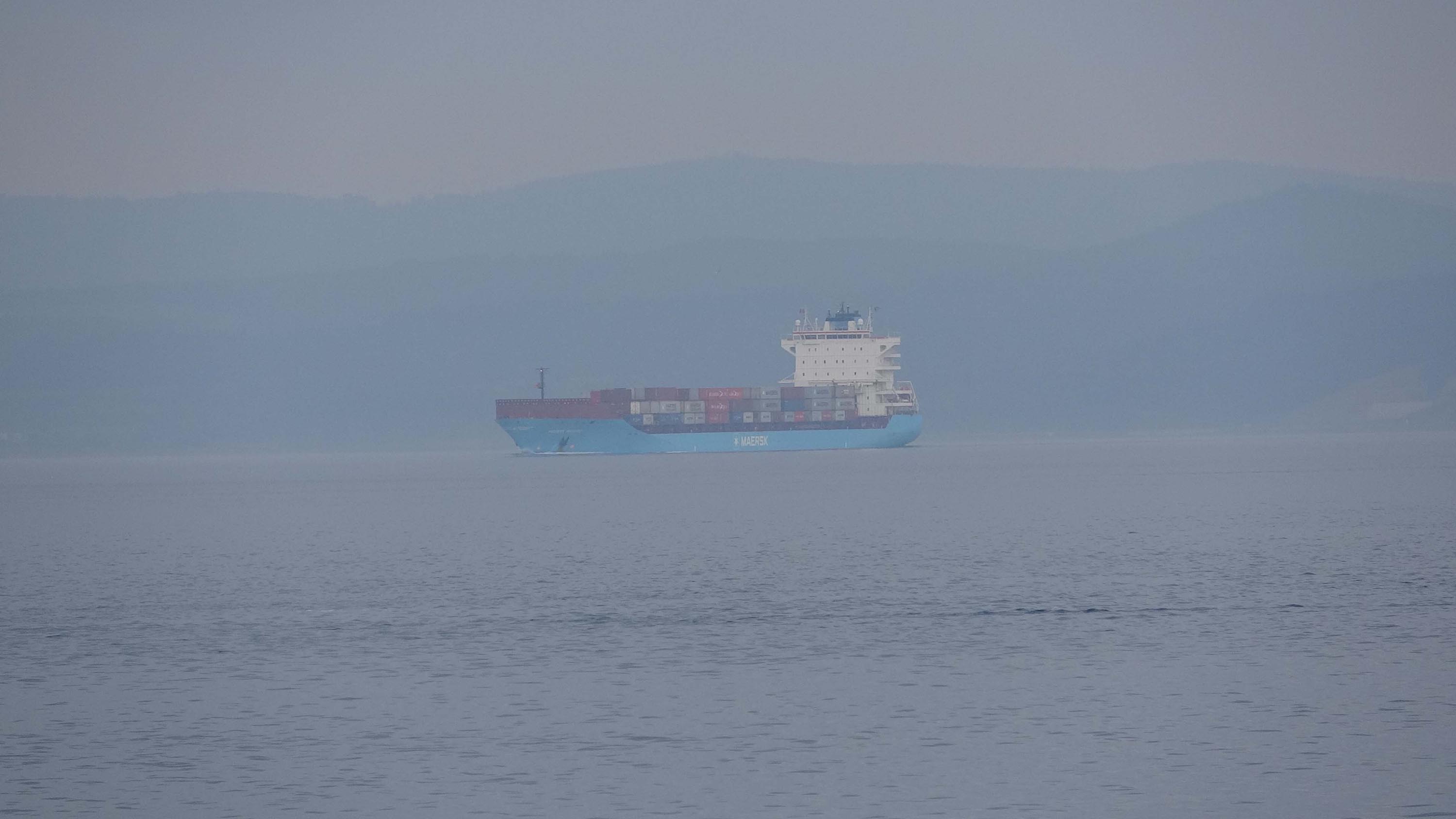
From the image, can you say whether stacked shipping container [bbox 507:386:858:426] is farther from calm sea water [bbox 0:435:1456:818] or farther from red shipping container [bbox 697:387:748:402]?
calm sea water [bbox 0:435:1456:818]

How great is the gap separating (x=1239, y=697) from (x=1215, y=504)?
181ft

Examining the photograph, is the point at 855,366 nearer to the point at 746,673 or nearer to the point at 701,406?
the point at 701,406

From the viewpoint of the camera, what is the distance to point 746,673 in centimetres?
2522

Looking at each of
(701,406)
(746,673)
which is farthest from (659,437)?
(746,673)

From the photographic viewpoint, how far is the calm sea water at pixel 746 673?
17.8 metres

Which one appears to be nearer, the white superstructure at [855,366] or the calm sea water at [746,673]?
the calm sea water at [746,673]

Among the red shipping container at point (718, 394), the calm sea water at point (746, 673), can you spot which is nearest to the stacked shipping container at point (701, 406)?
the red shipping container at point (718, 394)

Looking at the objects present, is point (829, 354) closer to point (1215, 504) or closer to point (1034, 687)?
point (1215, 504)

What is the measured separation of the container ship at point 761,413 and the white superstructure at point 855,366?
9cm

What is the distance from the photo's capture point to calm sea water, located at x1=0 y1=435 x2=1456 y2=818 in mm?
17797

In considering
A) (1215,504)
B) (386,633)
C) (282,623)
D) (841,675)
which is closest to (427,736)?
(841,675)

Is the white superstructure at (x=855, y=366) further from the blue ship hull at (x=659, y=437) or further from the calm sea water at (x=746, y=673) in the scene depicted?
the calm sea water at (x=746, y=673)

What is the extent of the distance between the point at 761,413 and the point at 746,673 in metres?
112

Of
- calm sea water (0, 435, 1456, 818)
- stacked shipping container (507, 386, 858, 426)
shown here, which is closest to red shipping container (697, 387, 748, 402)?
stacked shipping container (507, 386, 858, 426)
